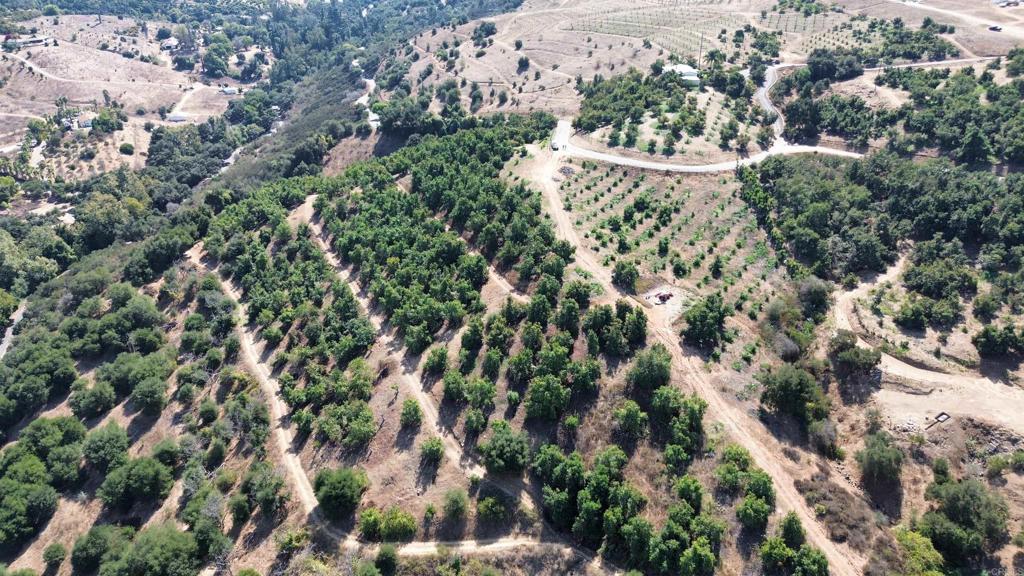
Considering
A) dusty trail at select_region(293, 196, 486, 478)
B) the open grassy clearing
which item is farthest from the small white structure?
dusty trail at select_region(293, 196, 486, 478)

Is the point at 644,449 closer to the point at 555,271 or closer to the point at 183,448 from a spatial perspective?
the point at 555,271

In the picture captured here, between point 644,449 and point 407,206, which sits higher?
point 407,206

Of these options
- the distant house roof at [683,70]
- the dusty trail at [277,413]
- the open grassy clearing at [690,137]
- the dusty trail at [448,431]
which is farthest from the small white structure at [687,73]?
the dusty trail at [277,413]

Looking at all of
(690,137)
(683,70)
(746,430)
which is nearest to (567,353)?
(746,430)

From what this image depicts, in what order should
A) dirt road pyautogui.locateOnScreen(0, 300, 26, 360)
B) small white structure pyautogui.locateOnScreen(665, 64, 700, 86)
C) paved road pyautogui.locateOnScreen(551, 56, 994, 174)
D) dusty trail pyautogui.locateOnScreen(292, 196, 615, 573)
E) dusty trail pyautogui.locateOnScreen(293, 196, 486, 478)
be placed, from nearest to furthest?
dusty trail pyautogui.locateOnScreen(292, 196, 615, 573) < dusty trail pyautogui.locateOnScreen(293, 196, 486, 478) < dirt road pyautogui.locateOnScreen(0, 300, 26, 360) < paved road pyautogui.locateOnScreen(551, 56, 994, 174) < small white structure pyautogui.locateOnScreen(665, 64, 700, 86)

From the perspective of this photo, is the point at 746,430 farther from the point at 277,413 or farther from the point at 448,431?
the point at 277,413

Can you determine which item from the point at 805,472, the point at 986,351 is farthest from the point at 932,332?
the point at 805,472

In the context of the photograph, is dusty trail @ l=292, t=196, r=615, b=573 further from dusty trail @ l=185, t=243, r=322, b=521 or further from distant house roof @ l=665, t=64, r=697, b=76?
distant house roof @ l=665, t=64, r=697, b=76
